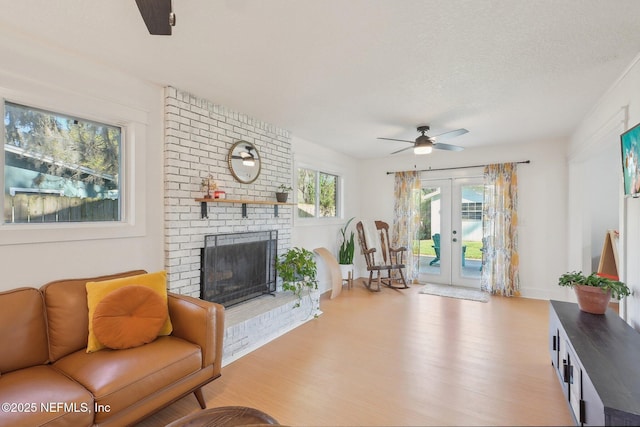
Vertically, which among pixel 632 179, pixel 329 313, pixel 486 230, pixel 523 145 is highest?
pixel 523 145

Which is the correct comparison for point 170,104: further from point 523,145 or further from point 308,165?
point 523,145

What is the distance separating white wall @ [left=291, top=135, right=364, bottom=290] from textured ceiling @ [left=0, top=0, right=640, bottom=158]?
1.41 metres

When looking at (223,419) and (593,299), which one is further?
(593,299)

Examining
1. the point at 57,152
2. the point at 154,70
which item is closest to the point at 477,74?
the point at 154,70

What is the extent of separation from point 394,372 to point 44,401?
2.17 metres

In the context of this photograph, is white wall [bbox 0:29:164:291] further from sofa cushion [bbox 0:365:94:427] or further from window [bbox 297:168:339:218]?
window [bbox 297:168:339:218]

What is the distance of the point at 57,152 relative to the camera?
221cm

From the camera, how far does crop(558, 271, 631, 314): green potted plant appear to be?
7.22 feet

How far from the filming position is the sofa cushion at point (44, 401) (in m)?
1.32

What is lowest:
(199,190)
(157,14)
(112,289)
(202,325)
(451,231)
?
(202,325)

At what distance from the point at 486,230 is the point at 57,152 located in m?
5.34

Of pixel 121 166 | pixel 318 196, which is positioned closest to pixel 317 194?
pixel 318 196

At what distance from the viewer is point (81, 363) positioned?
5.72 feet

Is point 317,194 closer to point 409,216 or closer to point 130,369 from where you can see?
point 409,216
